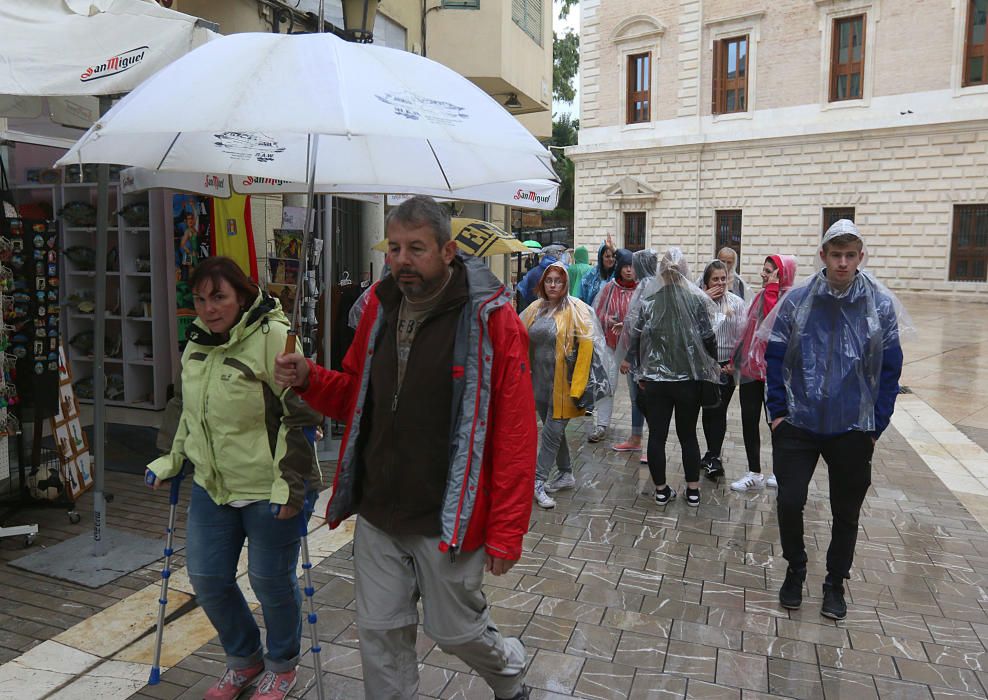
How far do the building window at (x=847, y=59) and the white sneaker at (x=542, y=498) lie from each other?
26.6 metres

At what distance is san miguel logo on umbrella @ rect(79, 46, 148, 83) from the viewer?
365 cm

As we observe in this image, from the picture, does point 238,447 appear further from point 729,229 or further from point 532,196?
point 729,229

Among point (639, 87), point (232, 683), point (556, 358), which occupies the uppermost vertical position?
point (639, 87)

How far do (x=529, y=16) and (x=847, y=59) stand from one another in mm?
19212

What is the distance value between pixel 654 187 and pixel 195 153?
28711mm

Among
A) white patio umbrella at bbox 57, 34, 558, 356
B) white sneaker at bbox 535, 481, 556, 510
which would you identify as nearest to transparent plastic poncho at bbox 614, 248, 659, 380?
white sneaker at bbox 535, 481, 556, 510

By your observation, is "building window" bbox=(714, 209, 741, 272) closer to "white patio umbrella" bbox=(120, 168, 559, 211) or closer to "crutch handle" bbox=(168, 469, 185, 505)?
"white patio umbrella" bbox=(120, 168, 559, 211)

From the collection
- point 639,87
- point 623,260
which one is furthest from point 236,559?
point 639,87

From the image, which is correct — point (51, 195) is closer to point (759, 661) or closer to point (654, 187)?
point (759, 661)

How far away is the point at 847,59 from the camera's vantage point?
27.0m

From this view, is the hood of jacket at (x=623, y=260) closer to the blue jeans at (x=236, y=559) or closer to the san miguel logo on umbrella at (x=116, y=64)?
the san miguel logo on umbrella at (x=116, y=64)

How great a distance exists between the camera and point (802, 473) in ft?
12.8

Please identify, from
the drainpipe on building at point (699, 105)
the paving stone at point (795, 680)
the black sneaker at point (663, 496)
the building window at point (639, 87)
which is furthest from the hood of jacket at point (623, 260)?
the building window at point (639, 87)

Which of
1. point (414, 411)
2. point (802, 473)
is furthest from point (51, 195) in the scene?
point (802, 473)
